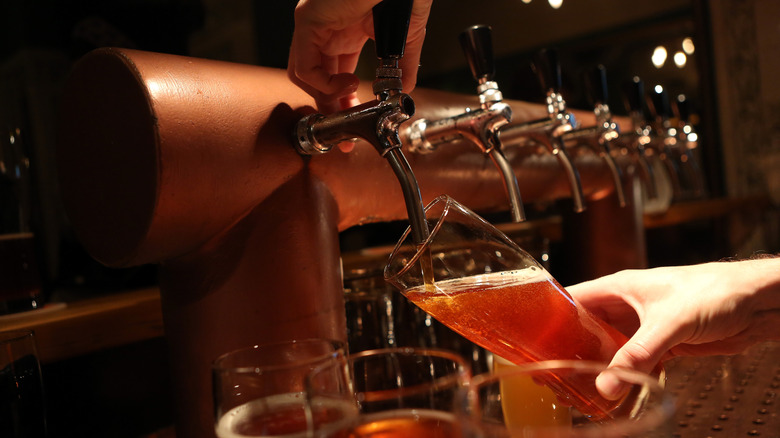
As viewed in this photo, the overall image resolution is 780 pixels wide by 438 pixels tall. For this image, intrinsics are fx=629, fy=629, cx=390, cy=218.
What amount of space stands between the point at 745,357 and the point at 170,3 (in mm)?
1732

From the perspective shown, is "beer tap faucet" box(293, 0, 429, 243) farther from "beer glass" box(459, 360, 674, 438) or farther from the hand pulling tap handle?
the hand pulling tap handle

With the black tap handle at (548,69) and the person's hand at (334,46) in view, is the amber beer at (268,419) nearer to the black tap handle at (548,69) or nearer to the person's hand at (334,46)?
the person's hand at (334,46)

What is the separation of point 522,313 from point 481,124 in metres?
0.37

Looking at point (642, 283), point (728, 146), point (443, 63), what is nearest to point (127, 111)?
point (642, 283)

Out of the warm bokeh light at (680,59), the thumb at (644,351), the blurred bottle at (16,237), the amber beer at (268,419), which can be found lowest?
the thumb at (644,351)

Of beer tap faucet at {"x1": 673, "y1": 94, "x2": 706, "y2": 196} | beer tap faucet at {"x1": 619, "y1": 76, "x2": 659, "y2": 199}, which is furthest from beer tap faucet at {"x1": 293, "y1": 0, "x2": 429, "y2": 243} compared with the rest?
beer tap faucet at {"x1": 673, "y1": 94, "x2": 706, "y2": 196}

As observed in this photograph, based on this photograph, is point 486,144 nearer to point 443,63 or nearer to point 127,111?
point 127,111

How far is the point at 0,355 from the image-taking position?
67 centimetres

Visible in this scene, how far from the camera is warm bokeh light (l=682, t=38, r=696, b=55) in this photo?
12.9ft

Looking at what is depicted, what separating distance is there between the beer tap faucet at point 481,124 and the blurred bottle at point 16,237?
651 mm

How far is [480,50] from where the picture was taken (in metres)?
1.00

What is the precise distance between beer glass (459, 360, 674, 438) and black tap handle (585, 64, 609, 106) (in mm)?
950

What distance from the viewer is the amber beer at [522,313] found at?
679 millimetres

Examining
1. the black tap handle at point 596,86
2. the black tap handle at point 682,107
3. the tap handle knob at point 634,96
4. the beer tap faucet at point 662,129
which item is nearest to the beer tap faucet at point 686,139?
the black tap handle at point 682,107
